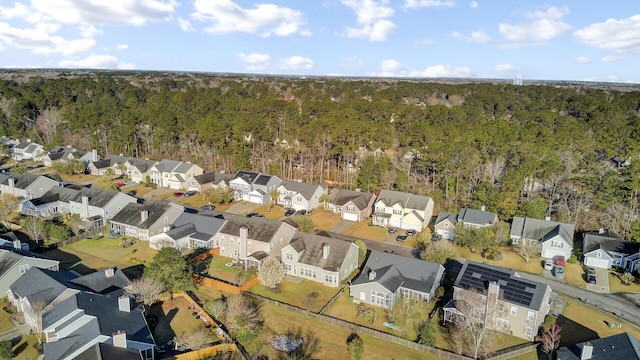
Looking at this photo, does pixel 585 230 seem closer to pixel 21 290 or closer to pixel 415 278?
pixel 415 278

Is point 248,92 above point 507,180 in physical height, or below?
above

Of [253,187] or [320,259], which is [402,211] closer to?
[320,259]

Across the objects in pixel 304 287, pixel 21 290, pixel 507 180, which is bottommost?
pixel 304 287

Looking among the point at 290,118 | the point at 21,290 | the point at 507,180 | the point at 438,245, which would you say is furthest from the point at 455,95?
the point at 21,290

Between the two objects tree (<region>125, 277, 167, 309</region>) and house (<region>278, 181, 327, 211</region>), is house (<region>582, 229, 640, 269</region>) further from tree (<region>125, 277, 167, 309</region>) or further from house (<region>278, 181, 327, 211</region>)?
tree (<region>125, 277, 167, 309</region>)

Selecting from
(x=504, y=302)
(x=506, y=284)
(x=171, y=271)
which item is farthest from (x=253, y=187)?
(x=504, y=302)

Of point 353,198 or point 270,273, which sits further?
point 353,198
